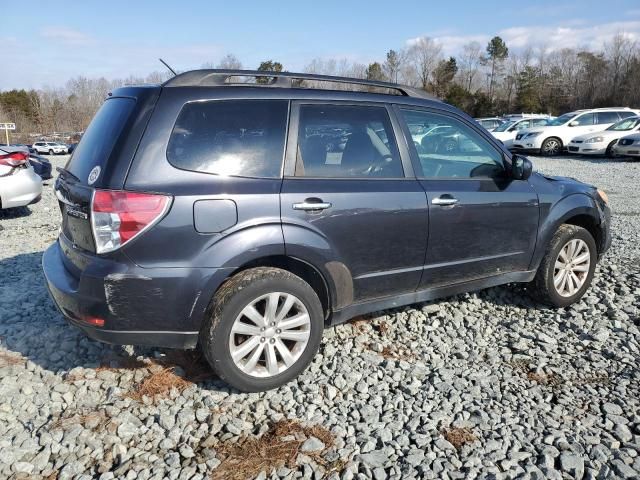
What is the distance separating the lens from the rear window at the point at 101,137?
2.98m

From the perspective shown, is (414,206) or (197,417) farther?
(414,206)

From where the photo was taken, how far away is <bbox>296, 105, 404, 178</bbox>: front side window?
3322 mm

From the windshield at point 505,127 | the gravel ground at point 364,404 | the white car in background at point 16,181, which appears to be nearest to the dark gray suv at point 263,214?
the gravel ground at point 364,404

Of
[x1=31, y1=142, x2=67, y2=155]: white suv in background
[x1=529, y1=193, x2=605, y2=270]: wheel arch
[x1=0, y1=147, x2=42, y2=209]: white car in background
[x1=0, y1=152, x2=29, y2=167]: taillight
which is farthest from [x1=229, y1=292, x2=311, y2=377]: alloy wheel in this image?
[x1=31, y1=142, x2=67, y2=155]: white suv in background

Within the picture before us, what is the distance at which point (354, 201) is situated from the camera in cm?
333

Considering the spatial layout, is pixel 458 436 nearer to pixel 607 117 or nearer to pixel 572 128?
pixel 572 128

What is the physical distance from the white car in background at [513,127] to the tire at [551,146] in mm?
A: 1923

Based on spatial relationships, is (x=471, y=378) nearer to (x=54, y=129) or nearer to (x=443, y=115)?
(x=443, y=115)

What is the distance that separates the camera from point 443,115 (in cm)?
400

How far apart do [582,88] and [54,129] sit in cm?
6478

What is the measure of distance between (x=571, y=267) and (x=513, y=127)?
21.0 m

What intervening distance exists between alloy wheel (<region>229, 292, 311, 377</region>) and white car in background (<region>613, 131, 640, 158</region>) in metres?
18.5

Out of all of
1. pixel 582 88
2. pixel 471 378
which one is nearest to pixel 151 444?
pixel 471 378

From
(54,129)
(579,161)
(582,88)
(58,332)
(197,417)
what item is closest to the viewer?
(197,417)
